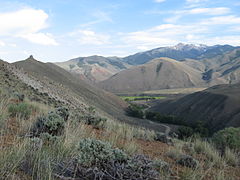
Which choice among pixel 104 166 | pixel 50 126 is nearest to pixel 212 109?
pixel 50 126

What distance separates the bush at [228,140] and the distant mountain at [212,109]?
3983 centimetres

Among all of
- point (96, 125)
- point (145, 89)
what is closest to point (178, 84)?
point (145, 89)

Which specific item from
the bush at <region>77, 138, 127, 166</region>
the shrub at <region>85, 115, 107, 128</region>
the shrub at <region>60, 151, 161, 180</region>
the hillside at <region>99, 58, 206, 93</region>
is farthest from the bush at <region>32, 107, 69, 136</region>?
the hillside at <region>99, 58, 206, 93</region>

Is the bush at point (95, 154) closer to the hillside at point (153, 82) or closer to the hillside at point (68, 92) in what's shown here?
the hillside at point (68, 92)

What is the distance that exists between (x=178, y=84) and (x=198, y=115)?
401 feet

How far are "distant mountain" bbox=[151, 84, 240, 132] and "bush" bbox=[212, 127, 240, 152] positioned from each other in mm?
39826

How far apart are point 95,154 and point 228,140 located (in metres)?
7.33

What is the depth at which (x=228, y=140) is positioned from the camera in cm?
961

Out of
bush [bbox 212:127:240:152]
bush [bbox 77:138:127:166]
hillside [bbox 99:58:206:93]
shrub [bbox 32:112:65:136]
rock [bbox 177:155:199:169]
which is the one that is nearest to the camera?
bush [bbox 77:138:127:166]

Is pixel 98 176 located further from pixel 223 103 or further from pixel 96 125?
pixel 223 103

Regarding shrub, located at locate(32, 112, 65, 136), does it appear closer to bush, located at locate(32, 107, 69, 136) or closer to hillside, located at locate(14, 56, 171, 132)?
bush, located at locate(32, 107, 69, 136)

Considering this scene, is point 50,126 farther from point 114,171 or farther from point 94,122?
point 94,122

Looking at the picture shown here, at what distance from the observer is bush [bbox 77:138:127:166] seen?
3.99 metres

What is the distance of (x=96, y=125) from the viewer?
982cm
